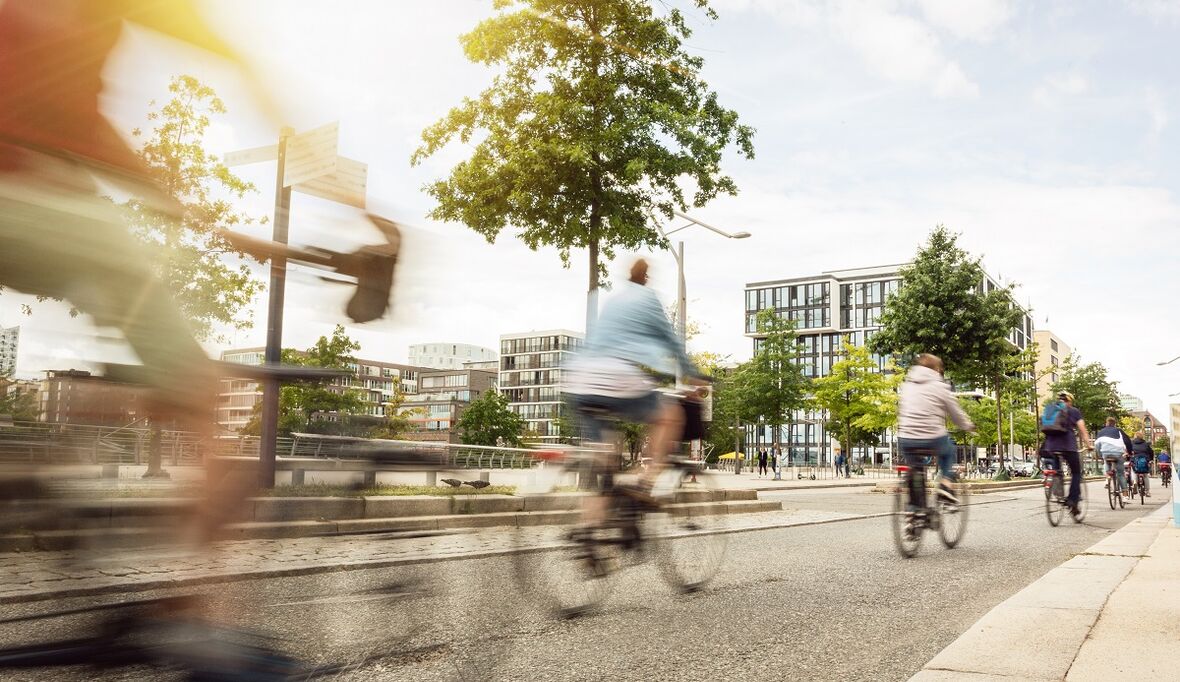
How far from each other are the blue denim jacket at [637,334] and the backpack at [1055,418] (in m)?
8.02

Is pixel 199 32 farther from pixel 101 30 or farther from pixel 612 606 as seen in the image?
pixel 612 606

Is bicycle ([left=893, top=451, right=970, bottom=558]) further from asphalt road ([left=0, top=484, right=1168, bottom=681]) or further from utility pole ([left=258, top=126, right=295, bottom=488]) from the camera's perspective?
utility pole ([left=258, top=126, right=295, bottom=488])

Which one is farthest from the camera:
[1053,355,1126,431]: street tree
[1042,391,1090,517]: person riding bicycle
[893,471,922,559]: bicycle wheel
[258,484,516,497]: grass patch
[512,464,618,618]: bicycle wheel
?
[1053,355,1126,431]: street tree

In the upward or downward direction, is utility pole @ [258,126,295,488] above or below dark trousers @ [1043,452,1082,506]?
above

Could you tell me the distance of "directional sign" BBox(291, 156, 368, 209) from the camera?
2.14 m

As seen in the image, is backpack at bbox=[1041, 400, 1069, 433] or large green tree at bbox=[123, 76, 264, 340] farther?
backpack at bbox=[1041, 400, 1069, 433]

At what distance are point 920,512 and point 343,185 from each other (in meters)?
6.59

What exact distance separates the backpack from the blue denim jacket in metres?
8.02

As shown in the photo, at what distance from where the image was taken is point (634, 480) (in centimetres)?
507

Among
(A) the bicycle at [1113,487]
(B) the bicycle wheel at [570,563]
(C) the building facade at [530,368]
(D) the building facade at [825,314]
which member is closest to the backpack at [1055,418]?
(A) the bicycle at [1113,487]

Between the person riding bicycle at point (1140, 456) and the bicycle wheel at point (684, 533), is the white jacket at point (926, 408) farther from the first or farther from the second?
the person riding bicycle at point (1140, 456)

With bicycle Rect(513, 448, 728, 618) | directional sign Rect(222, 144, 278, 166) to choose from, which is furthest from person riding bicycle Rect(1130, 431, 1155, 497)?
directional sign Rect(222, 144, 278, 166)

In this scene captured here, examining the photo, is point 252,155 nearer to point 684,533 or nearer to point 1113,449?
point 684,533

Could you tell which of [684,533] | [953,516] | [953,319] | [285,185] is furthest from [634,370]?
[953,319]
